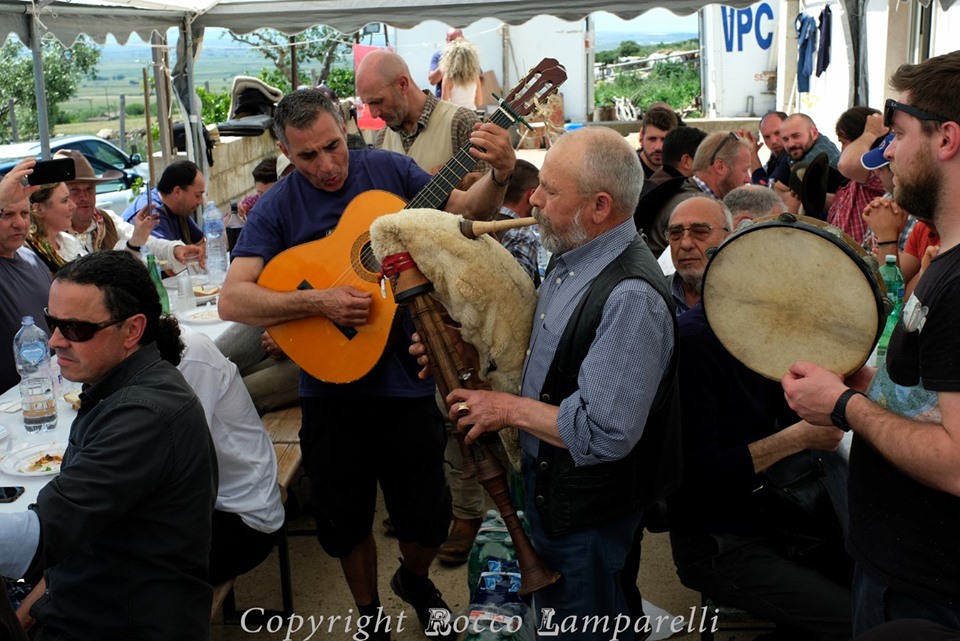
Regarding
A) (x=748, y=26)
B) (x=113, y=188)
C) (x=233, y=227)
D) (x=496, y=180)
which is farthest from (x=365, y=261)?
(x=748, y=26)

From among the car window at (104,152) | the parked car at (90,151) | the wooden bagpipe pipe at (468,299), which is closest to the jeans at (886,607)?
the wooden bagpipe pipe at (468,299)

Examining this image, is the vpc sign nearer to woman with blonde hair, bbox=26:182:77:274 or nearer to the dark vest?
woman with blonde hair, bbox=26:182:77:274

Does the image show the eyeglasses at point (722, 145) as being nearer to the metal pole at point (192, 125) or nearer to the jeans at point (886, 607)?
the jeans at point (886, 607)

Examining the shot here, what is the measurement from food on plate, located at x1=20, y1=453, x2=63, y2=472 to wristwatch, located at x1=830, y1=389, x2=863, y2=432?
8.11 feet

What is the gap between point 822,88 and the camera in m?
15.4

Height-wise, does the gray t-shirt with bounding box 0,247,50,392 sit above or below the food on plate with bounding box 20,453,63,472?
above

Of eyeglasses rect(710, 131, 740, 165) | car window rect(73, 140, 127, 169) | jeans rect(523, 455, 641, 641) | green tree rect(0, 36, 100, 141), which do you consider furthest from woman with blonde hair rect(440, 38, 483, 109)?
green tree rect(0, 36, 100, 141)

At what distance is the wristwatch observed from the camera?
207cm

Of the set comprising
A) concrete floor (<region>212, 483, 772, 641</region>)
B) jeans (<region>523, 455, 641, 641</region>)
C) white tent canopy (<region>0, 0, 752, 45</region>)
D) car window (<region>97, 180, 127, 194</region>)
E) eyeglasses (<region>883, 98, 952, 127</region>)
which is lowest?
concrete floor (<region>212, 483, 772, 641</region>)

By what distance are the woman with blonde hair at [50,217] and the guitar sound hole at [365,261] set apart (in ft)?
7.83

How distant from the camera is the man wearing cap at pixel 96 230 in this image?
6.32 meters

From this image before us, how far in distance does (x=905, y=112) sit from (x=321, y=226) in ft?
7.43

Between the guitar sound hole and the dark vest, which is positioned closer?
the dark vest

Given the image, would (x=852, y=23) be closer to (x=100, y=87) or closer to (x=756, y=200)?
(x=756, y=200)
